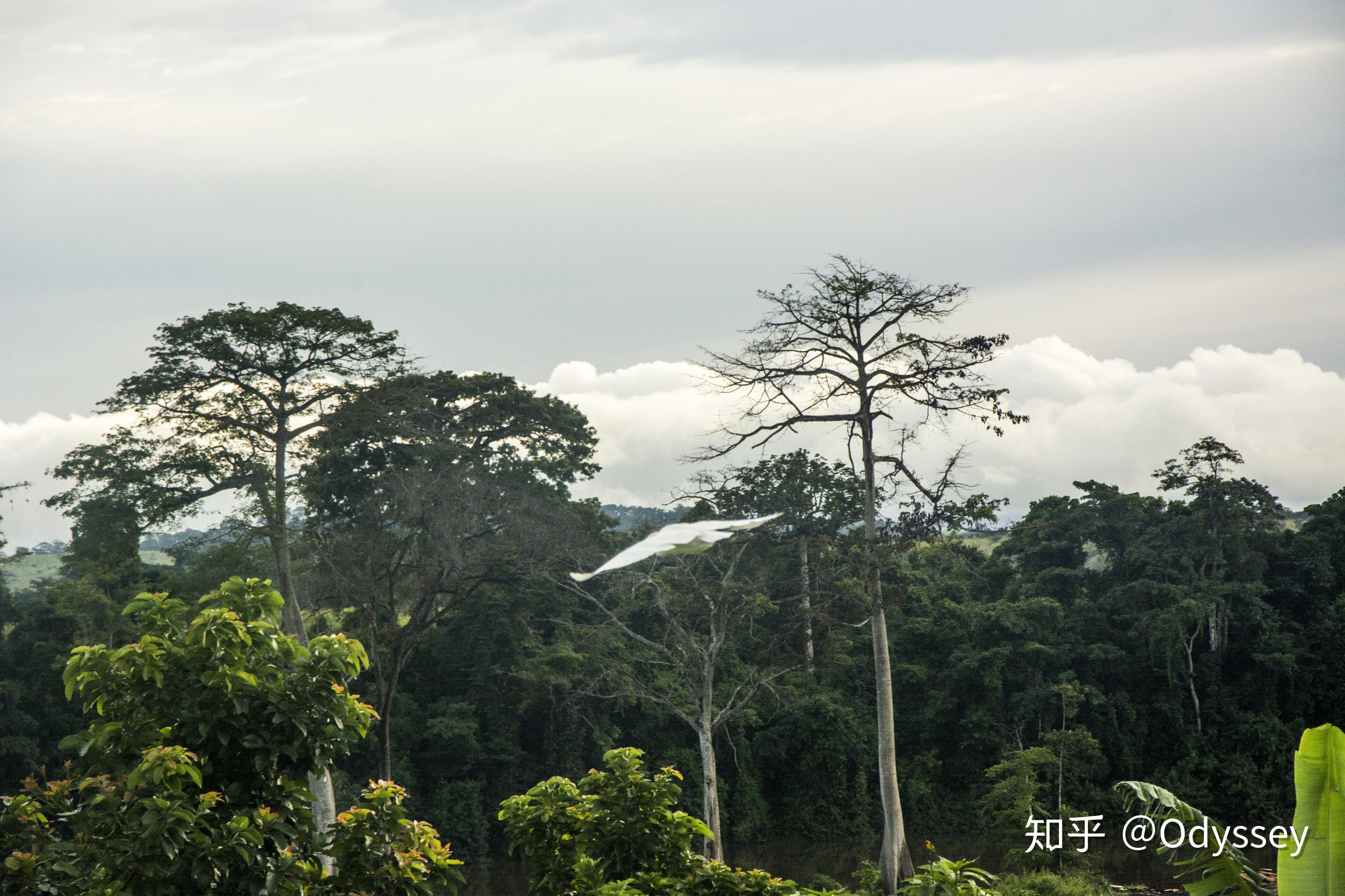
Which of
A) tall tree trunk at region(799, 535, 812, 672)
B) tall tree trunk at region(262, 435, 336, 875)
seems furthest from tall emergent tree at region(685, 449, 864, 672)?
tall tree trunk at region(262, 435, 336, 875)

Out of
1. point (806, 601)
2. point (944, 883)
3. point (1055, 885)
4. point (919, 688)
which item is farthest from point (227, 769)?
point (919, 688)

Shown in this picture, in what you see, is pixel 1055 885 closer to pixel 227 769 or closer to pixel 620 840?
pixel 620 840

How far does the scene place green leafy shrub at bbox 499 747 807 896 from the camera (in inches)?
229

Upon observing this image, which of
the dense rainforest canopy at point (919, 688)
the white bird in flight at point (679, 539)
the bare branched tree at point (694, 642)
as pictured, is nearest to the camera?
the white bird in flight at point (679, 539)

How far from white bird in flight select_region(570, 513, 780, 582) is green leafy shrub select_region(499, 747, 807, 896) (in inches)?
52.6

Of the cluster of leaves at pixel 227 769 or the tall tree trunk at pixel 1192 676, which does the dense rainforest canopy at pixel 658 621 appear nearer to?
the tall tree trunk at pixel 1192 676

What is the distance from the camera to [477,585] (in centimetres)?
2112

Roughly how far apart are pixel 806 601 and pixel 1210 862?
57.4 ft

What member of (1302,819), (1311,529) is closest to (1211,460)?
(1311,529)

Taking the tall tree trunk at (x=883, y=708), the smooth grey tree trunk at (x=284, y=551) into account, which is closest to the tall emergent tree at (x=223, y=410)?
the smooth grey tree trunk at (x=284, y=551)

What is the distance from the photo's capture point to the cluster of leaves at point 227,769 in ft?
14.5

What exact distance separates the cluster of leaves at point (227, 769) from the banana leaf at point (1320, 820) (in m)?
4.06

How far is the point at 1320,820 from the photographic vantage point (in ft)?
15.0

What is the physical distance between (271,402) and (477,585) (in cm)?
569
